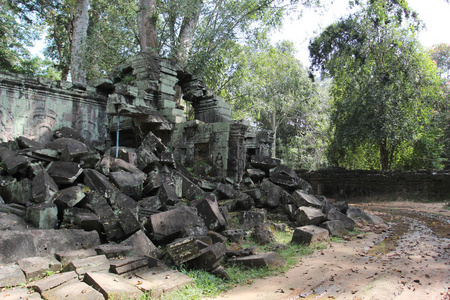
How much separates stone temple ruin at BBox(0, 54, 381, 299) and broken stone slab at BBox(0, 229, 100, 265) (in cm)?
1

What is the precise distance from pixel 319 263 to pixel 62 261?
3.22 m

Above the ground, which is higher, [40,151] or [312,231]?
[40,151]

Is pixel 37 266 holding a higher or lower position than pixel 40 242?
lower

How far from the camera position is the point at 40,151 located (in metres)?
5.64

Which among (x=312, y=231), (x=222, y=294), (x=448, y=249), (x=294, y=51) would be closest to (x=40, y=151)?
(x=222, y=294)

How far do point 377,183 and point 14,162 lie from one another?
12720mm

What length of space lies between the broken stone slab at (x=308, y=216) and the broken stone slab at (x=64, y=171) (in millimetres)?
4220

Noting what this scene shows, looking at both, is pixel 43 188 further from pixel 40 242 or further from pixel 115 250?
pixel 115 250

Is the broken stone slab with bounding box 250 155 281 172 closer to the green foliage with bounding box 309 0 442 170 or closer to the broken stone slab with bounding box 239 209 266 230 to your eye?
the broken stone slab with bounding box 239 209 266 230

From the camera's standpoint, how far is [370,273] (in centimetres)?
387

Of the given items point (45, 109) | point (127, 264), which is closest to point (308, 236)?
point (127, 264)

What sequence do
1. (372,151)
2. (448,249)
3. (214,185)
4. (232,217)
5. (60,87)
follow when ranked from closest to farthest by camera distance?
(448,249) → (232,217) → (214,185) → (60,87) → (372,151)

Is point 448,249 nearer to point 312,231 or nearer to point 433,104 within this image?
point 312,231

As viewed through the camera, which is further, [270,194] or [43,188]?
[270,194]
